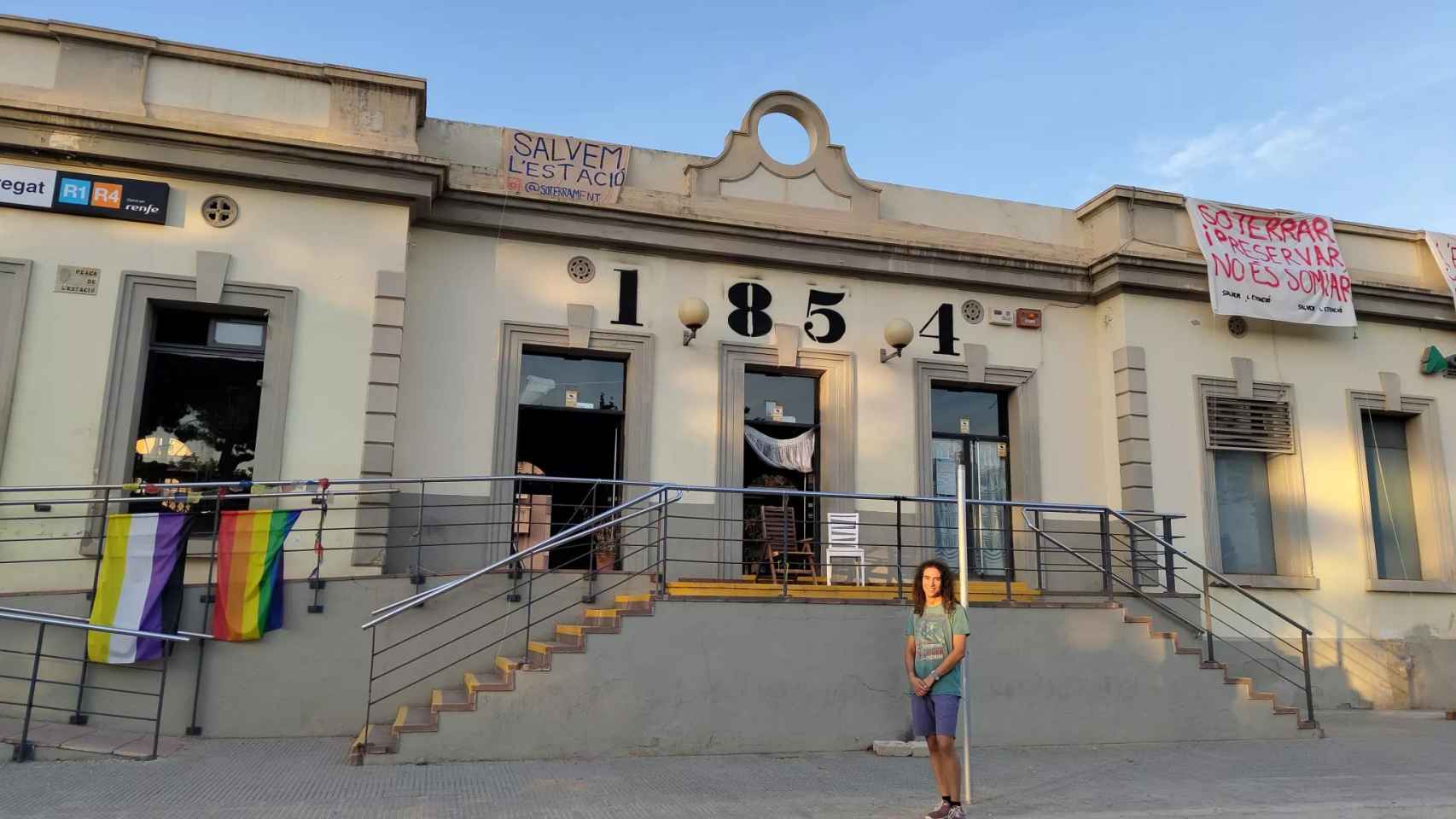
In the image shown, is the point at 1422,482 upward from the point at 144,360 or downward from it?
downward

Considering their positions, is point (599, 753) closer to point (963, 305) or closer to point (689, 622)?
point (689, 622)

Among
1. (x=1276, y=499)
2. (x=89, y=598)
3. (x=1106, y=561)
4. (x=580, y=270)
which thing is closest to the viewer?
(x=89, y=598)

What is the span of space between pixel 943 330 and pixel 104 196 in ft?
30.9

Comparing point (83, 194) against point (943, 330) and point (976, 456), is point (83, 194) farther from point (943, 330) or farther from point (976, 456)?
point (976, 456)

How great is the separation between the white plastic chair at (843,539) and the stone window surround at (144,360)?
5699 millimetres

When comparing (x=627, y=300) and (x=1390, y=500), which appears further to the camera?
(x=1390, y=500)

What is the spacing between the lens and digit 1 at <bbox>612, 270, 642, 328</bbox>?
484 inches

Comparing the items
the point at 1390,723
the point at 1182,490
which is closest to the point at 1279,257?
the point at 1182,490

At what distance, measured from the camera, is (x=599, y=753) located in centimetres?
856

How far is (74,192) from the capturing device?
1028 cm

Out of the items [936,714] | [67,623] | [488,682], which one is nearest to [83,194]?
[67,623]

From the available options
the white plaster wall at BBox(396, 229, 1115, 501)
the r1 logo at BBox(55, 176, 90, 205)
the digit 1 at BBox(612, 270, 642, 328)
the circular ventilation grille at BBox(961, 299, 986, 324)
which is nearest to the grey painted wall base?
the white plaster wall at BBox(396, 229, 1115, 501)

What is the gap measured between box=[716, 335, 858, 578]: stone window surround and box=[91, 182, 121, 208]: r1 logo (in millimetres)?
6408

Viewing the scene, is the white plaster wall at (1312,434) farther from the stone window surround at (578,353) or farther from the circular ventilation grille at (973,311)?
the stone window surround at (578,353)
